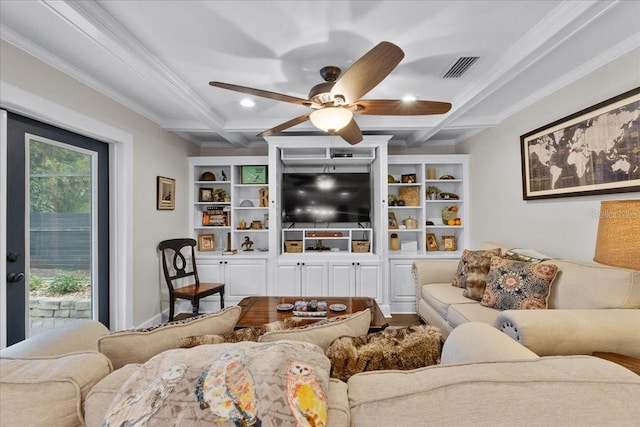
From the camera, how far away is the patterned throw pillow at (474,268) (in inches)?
104

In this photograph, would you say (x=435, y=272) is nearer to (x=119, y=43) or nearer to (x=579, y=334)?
(x=579, y=334)

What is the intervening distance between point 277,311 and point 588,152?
2748 mm

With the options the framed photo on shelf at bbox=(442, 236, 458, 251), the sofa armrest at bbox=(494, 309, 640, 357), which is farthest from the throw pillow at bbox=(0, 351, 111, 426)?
the framed photo on shelf at bbox=(442, 236, 458, 251)

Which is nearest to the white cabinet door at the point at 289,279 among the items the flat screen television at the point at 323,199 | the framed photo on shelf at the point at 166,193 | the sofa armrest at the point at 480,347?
the flat screen television at the point at 323,199

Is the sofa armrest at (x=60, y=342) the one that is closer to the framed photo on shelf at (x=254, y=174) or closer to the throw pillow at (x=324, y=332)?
the throw pillow at (x=324, y=332)

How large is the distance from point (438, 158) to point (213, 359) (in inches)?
158

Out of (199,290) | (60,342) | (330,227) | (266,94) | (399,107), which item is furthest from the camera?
(330,227)

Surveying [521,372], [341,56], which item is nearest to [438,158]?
[341,56]

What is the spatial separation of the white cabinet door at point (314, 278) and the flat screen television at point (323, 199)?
69 centimetres

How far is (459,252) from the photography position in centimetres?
405

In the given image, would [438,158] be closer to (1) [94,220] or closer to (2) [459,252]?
(2) [459,252]

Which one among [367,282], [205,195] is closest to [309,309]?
[367,282]

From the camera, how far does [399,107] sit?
2127 millimetres

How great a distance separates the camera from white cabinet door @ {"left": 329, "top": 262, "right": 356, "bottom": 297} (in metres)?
3.68
